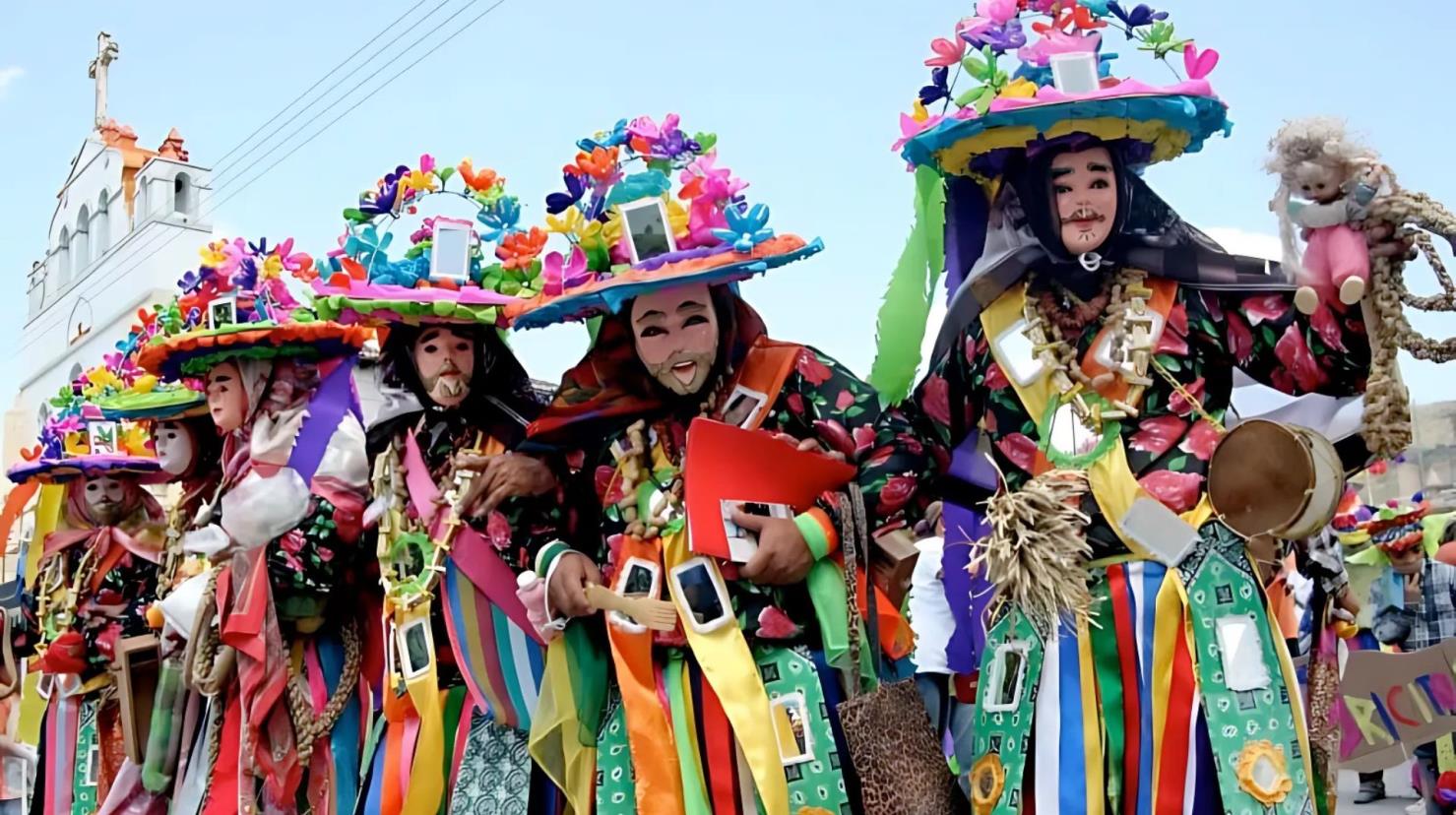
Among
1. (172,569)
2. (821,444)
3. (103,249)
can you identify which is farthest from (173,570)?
(103,249)

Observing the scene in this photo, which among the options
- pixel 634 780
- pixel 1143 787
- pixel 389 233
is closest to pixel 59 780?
pixel 389 233

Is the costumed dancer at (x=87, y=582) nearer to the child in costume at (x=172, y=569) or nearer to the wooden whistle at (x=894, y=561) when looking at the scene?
the child in costume at (x=172, y=569)

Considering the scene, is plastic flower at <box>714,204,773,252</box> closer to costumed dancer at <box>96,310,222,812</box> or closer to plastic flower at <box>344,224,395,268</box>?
plastic flower at <box>344,224,395,268</box>

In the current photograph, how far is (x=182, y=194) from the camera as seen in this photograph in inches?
846

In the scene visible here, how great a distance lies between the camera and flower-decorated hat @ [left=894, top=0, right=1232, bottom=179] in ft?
10.9

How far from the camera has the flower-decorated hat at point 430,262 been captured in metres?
4.55

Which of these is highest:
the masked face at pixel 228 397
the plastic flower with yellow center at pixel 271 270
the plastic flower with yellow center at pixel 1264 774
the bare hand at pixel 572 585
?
the plastic flower with yellow center at pixel 271 270

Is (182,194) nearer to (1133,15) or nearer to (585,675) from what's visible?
(585,675)

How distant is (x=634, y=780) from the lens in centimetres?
376

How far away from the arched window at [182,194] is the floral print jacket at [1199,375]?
1975 centimetres

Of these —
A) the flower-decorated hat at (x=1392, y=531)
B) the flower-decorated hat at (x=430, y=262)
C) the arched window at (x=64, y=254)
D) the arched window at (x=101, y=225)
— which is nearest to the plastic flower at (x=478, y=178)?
the flower-decorated hat at (x=430, y=262)

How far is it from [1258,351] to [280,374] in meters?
3.51

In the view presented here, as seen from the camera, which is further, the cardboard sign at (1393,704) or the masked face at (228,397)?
the masked face at (228,397)

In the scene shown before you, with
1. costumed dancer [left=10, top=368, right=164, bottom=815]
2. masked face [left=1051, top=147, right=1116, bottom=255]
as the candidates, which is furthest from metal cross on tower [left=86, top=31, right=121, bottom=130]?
masked face [left=1051, top=147, right=1116, bottom=255]
